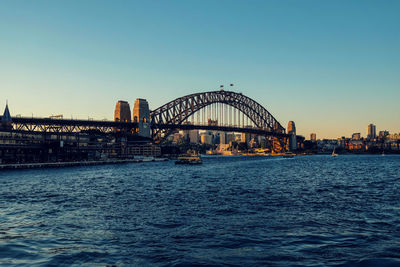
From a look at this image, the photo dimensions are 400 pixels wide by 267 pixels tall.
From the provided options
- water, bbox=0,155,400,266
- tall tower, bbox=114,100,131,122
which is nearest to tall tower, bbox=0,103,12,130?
tall tower, bbox=114,100,131,122

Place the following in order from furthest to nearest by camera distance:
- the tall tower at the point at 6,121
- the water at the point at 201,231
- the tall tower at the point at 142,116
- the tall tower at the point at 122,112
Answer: the tall tower at the point at 122,112, the tall tower at the point at 142,116, the tall tower at the point at 6,121, the water at the point at 201,231

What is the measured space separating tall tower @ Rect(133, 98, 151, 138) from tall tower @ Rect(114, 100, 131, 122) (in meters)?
16.5

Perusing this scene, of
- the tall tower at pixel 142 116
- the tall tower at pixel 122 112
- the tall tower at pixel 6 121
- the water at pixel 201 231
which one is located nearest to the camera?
the water at pixel 201 231

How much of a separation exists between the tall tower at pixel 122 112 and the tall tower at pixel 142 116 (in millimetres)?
16452

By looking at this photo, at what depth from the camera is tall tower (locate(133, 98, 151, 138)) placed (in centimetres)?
13988

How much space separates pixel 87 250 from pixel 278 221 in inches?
411

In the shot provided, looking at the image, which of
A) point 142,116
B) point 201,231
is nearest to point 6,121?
point 142,116

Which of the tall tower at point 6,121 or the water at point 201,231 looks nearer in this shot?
the water at point 201,231

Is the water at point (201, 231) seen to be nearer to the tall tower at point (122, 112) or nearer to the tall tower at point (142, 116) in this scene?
the tall tower at point (142, 116)

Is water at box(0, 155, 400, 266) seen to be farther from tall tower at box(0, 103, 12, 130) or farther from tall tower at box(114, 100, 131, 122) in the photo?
tall tower at box(114, 100, 131, 122)

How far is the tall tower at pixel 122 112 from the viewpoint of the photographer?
158 m

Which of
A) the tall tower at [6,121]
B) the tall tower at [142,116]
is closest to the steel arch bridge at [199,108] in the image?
the tall tower at [142,116]

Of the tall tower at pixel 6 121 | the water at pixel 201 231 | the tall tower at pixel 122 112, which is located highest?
the tall tower at pixel 122 112

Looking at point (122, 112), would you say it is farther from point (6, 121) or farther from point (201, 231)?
point (201, 231)
